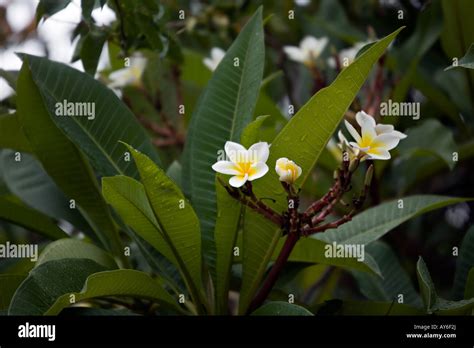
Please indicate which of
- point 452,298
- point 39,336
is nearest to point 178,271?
point 39,336

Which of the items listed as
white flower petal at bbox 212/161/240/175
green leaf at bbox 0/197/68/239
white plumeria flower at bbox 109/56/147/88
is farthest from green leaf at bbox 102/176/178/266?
white plumeria flower at bbox 109/56/147/88

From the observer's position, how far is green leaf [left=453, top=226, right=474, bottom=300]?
1338mm

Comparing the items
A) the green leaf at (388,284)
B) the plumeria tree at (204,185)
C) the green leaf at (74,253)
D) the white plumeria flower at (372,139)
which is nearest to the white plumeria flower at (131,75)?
the plumeria tree at (204,185)

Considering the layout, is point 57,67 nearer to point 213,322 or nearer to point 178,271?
point 178,271

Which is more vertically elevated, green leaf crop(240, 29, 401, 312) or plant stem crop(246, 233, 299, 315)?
green leaf crop(240, 29, 401, 312)

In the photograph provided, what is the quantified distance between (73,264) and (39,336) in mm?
114

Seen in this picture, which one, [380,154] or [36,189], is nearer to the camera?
[380,154]

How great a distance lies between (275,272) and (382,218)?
25 cm

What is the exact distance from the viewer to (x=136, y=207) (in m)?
1.12

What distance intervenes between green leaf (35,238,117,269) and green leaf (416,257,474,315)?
1.61 ft

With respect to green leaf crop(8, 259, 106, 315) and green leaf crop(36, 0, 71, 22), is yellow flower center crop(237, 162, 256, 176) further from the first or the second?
green leaf crop(36, 0, 71, 22)

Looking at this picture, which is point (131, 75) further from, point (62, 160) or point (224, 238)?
point (224, 238)

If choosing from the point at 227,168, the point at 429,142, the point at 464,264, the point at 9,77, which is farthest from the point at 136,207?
the point at 429,142

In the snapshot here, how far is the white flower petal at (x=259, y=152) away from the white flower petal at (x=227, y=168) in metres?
0.03
